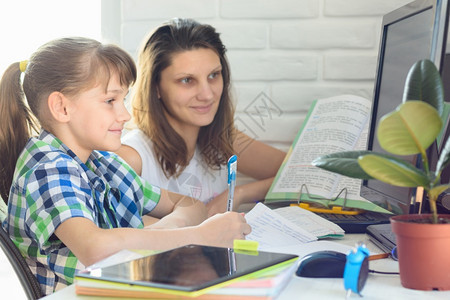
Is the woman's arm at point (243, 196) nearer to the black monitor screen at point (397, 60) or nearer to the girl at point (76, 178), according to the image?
the girl at point (76, 178)

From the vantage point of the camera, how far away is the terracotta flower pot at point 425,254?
813 mm

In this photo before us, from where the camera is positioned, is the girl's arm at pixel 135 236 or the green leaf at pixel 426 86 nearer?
the green leaf at pixel 426 86

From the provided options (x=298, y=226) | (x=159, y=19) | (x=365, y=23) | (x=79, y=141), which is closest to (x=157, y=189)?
(x=79, y=141)

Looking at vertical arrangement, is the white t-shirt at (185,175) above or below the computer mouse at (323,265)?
below

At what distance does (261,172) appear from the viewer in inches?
79.3

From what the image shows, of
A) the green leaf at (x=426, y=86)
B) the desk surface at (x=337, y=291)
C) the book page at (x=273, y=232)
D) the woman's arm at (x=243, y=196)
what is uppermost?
the green leaf at (x=426, y=86)

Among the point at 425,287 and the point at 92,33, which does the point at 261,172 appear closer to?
the point at 92,33

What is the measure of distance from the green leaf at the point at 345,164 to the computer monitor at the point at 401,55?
5.7 inches

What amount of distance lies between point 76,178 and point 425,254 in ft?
2.17

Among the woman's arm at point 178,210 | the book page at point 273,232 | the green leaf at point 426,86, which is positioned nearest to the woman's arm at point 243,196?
the woman's arm at point 178,210

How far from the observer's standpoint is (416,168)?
2.65ft

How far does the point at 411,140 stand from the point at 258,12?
130cm

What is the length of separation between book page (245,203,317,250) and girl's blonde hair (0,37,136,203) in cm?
43

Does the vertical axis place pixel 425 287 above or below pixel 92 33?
below
